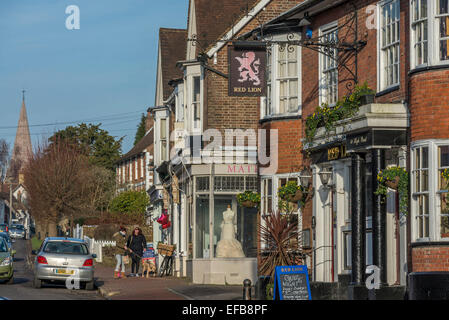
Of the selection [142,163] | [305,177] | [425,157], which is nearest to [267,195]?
[305,177]

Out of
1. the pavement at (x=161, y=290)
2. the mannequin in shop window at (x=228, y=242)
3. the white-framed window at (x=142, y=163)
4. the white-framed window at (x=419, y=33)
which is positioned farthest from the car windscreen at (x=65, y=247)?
the white-framed window at (x=142, y=163)

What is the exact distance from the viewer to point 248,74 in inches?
893

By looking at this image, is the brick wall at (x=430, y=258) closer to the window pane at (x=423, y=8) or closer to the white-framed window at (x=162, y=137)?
the window pane at (x=423, y=8)

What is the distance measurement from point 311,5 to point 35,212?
5348cm

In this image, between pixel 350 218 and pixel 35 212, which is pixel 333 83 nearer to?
pixel 350 218

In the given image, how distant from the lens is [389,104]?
1762 cm

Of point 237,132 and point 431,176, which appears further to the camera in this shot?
point 237,132

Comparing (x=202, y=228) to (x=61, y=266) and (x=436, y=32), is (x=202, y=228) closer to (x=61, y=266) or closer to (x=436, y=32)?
(x=61, y=266)

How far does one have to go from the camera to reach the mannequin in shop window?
28266mm

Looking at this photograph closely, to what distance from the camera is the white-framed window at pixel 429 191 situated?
16719 mm

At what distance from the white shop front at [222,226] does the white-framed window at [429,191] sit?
10876 mm

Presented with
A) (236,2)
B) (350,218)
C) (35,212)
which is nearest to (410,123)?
(350,218)

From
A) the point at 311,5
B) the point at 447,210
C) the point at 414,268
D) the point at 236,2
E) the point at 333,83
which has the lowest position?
the point at 414,268

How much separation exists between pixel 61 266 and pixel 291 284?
431 inches
